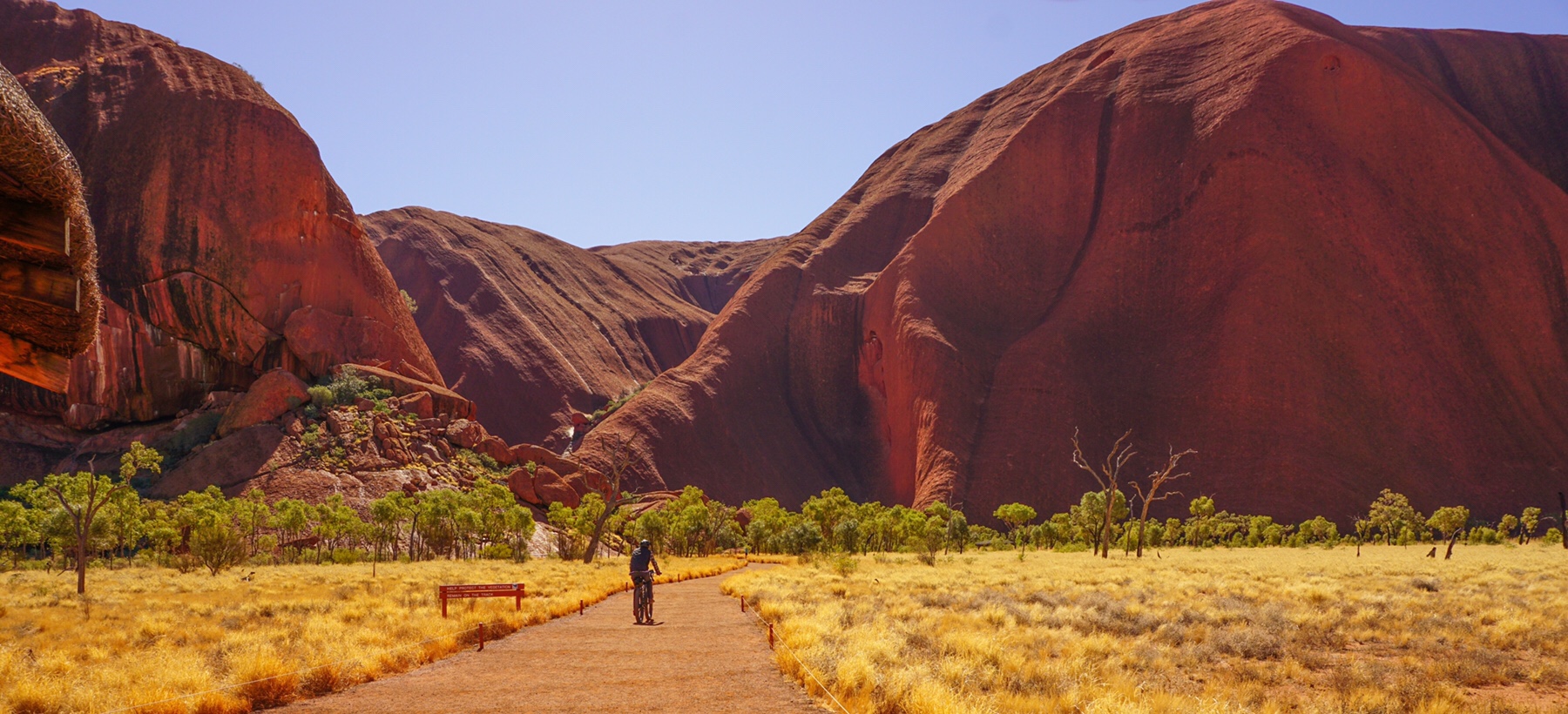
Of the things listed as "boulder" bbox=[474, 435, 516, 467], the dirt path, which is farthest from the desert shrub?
the dirt path

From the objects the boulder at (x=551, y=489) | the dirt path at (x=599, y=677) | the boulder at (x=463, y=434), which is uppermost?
the boulder at (x=463, y=434)

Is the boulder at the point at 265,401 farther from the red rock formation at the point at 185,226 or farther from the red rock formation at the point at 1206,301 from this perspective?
the red rock formation at the point at 1206,301

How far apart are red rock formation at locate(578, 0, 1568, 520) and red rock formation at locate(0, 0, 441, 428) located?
2651cm

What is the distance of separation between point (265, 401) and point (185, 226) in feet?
52.2

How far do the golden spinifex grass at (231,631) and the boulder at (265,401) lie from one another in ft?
97.8

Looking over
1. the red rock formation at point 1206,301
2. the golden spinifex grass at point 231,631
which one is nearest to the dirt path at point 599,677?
the golden spinifex grass at point 231,631

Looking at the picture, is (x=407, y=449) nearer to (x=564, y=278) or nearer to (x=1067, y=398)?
(x=1067, y=398)

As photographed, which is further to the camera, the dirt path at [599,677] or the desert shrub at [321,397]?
the desert shrub at [321,397]

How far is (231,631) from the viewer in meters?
16.5

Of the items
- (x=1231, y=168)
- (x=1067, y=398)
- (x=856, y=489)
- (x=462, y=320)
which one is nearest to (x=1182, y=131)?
(x=1231, y=168)

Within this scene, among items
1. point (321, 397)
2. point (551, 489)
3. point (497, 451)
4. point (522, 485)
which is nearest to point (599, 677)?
point (522, 485)

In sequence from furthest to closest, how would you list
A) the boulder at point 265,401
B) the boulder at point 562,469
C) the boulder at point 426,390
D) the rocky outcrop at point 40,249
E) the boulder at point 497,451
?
the boulder at point 562,469 → the boulder at point 497,451 → the boulder at point 426,390 → the boulder at point 265,401 → the rocky outcrop at point 40,249

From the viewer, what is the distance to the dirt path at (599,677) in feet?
31.4

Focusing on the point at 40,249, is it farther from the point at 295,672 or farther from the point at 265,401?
the point at 265,401
